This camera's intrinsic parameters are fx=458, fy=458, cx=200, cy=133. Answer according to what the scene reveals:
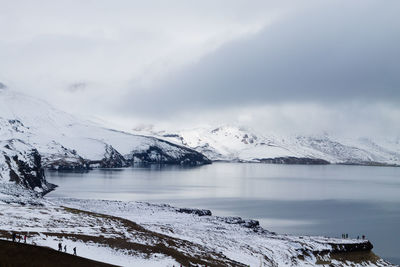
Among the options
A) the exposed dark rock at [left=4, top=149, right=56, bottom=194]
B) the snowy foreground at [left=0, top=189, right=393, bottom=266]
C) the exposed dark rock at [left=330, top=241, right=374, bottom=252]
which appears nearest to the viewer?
the snowy foreground at [left=0, top=189, right=393, bottom=266]

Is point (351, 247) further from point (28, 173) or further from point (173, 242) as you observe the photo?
point (28, 173)

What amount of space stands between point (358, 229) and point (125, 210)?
180 ft

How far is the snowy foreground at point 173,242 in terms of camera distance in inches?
2025

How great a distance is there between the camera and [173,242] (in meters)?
62.4

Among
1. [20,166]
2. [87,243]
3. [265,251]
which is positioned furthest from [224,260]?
[20,166]

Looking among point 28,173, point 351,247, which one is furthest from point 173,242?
point 28,173

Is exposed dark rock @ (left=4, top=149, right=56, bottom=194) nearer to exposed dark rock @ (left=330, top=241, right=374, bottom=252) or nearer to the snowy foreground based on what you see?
the snowy foreground

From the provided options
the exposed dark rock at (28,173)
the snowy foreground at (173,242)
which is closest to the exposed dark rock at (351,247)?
the snowy foreground at (173,242)

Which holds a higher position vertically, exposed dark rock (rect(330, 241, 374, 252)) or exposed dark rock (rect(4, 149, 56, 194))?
exposed dark rock (rect(4, 149, 56, 194))

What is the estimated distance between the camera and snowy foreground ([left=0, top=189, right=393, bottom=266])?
51.4 metres

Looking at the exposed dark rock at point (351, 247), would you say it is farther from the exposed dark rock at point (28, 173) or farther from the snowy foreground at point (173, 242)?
the exposed dark rock at point (28, 173)

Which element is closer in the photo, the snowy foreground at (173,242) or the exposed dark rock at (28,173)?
the snowy foreground at (173,242)

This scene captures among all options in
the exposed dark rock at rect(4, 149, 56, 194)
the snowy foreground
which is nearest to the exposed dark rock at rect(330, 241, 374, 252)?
the snowy foreground

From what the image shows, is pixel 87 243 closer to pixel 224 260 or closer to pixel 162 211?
pixel 224 260
